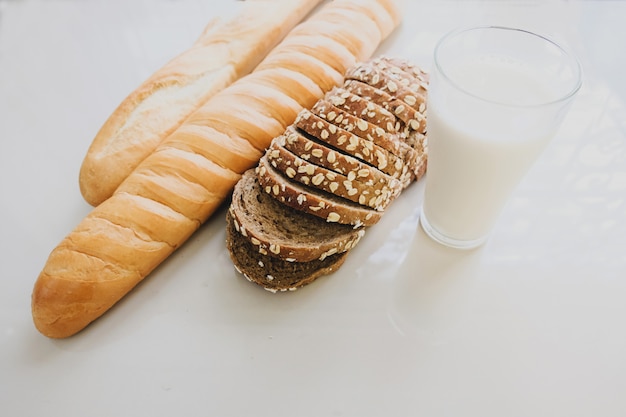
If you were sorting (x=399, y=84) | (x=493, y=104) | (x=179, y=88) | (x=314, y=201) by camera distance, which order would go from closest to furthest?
1. (x=493, y=104)
2. (x=314, y=201)
3. (x=399, y=84)
4. (x=179, y=88)

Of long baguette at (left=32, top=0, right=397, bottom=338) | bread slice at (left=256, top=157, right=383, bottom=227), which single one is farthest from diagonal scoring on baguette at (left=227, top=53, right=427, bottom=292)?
long baguette at (left=32, top=0, right=397, bottom=338)

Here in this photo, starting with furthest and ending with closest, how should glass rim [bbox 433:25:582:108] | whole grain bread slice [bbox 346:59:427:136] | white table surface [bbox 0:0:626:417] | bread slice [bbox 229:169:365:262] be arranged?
whole grain bread slice [bbox 346:59:427:136] → bread slice [bbox 229:169:365:262] → white table surface [bbox 0:0:626:417] → glass rim [bbox 433:25:582:108]

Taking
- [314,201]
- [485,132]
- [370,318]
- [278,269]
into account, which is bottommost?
[370,318]

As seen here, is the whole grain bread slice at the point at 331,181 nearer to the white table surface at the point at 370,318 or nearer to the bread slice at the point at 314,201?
the bread slice at the point at 314,201

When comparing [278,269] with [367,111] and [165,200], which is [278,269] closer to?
[165,200]

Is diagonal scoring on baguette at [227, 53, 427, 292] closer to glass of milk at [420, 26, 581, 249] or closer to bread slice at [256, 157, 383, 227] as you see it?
bread slice at [256, 157, 383, 227]

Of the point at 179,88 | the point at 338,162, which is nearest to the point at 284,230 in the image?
the point at 338,162

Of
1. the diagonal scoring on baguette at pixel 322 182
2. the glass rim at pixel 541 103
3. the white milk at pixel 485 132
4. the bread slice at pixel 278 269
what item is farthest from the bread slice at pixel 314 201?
the glass rim at pixel 541 103
